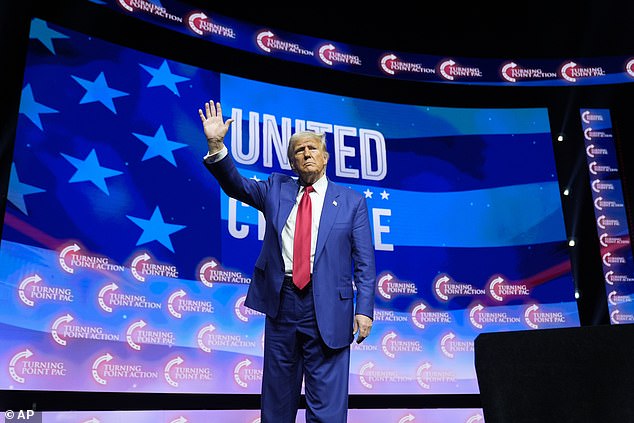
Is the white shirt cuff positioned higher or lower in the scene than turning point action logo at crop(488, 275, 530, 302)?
lower

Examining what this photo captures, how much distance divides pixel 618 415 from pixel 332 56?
4.36 meters

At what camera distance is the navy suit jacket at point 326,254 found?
2.16 m

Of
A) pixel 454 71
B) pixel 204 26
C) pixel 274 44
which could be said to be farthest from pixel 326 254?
pixel 454 71

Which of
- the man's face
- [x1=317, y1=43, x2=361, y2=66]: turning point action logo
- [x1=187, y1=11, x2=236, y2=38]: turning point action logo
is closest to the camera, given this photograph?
the man's face

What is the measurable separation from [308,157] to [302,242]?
346mm

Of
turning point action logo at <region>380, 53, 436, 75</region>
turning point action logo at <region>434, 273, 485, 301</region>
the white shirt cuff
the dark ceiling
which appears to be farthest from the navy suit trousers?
the dark ceiling

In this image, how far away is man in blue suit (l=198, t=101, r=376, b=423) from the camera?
7.02 feet

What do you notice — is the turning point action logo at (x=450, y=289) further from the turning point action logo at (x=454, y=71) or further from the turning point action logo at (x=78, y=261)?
the turning point action logo at (x=78, y=261)

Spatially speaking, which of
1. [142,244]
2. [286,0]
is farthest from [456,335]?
[286,0]

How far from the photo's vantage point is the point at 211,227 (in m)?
3.94

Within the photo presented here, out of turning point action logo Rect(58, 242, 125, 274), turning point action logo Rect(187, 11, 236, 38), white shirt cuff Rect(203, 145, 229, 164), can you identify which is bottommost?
white shirt cuff Rect(203, 145, 229, 164)

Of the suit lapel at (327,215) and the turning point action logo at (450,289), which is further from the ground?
the turning point action logo at (450,289)
